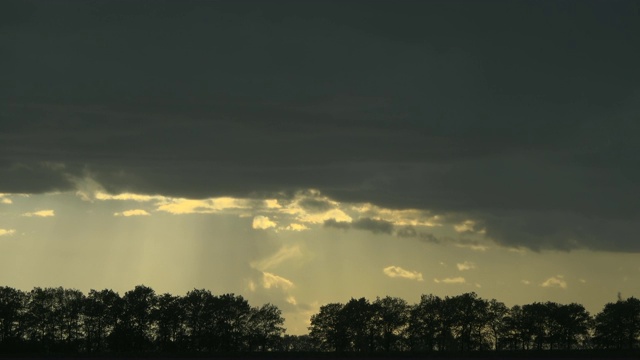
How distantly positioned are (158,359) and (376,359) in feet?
116

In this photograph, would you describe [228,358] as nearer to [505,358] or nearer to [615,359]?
[505,358]

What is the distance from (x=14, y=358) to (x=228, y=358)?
35662 mm

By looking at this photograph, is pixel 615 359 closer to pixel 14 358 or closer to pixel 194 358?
pixel 194 358

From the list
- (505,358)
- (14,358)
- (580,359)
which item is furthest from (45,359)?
(580,359)

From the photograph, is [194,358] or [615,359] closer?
[615,359]

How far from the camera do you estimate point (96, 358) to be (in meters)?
171

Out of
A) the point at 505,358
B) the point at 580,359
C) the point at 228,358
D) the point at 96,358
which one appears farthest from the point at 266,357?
the point at 580,359

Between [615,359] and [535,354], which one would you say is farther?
[535,354]

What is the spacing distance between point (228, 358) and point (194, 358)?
651 centimetres

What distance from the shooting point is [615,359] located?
163125mm

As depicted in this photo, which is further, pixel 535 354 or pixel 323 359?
pixel 535 354

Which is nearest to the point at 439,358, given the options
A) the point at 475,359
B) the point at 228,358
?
the point at 475,359

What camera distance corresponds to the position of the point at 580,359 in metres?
167

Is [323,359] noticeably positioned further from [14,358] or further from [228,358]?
[14,358]
